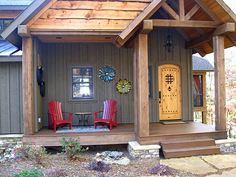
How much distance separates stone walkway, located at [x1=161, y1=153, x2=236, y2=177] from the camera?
17.5 feet

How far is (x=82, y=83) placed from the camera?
9156 millimetres

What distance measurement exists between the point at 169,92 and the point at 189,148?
3239 millimetres

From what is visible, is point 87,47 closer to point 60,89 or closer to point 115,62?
point 115,62

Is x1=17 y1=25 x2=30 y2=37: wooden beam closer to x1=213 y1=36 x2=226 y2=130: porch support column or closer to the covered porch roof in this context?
the covered porch roof

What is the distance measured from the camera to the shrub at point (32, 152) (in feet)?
19.7

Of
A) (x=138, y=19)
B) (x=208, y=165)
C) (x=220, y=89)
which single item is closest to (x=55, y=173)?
(x=208, y=165)

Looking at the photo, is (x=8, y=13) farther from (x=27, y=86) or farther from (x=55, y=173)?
(x=55, y=173)

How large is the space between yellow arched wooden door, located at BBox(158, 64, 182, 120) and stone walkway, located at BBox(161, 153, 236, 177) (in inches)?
124

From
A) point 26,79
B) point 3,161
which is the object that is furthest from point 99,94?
point 3,161

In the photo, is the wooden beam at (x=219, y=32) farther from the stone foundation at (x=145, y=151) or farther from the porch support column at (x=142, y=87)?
the stone foundation at (x=145, y=151)

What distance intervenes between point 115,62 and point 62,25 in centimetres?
261

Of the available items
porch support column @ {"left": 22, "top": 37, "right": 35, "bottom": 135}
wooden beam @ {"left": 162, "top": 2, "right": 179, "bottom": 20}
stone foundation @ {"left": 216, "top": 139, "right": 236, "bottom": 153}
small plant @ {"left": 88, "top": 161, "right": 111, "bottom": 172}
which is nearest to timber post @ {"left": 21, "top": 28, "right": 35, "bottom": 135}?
porch support column @ {"left": 22, "top": 37, "right": 35, "bottom": 135}

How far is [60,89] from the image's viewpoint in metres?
9.01

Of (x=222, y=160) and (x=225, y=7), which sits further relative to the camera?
(x=225, y=7)
